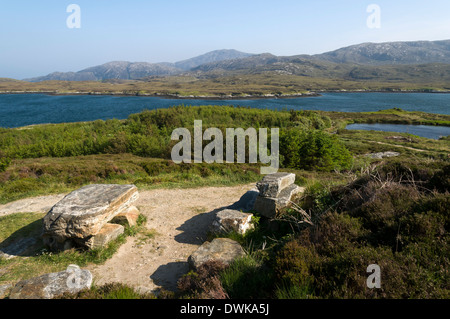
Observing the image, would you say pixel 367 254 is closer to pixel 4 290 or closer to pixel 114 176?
pixel 4 290

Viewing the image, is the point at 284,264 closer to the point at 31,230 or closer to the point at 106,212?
the point at 106,212

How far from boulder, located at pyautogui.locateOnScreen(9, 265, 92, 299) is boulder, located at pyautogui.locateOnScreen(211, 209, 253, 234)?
389 cm

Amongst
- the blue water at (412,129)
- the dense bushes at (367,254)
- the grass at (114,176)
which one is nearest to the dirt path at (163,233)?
the grass at (114,176)

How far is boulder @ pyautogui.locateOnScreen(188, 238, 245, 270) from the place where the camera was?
19.3 ft

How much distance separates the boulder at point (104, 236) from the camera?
24.1 feet

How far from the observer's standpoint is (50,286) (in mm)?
4773

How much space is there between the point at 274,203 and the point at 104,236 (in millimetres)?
5331

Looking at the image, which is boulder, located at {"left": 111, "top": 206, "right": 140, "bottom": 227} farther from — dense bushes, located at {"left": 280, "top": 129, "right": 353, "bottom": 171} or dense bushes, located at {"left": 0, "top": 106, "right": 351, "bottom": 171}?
dense bushes, located at {"left": 280, "top": 129, "right": 353, "bottom": 171}

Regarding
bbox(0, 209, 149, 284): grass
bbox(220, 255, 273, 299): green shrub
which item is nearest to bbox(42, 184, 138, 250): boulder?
bbox(0, 209, 149, 284): grass

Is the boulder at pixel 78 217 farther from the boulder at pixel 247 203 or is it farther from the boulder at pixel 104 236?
the boulder at pixel 247 203

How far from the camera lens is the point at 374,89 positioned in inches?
6097

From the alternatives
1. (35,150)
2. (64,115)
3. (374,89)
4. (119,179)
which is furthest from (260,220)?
(374,89)

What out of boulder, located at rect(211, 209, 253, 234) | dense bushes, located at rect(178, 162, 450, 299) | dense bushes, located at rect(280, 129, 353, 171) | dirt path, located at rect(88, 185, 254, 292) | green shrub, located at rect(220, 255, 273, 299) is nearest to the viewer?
dense bushes, located at rect(178, 162, 450, 299)

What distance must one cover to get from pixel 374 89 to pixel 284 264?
182206 millimetres
